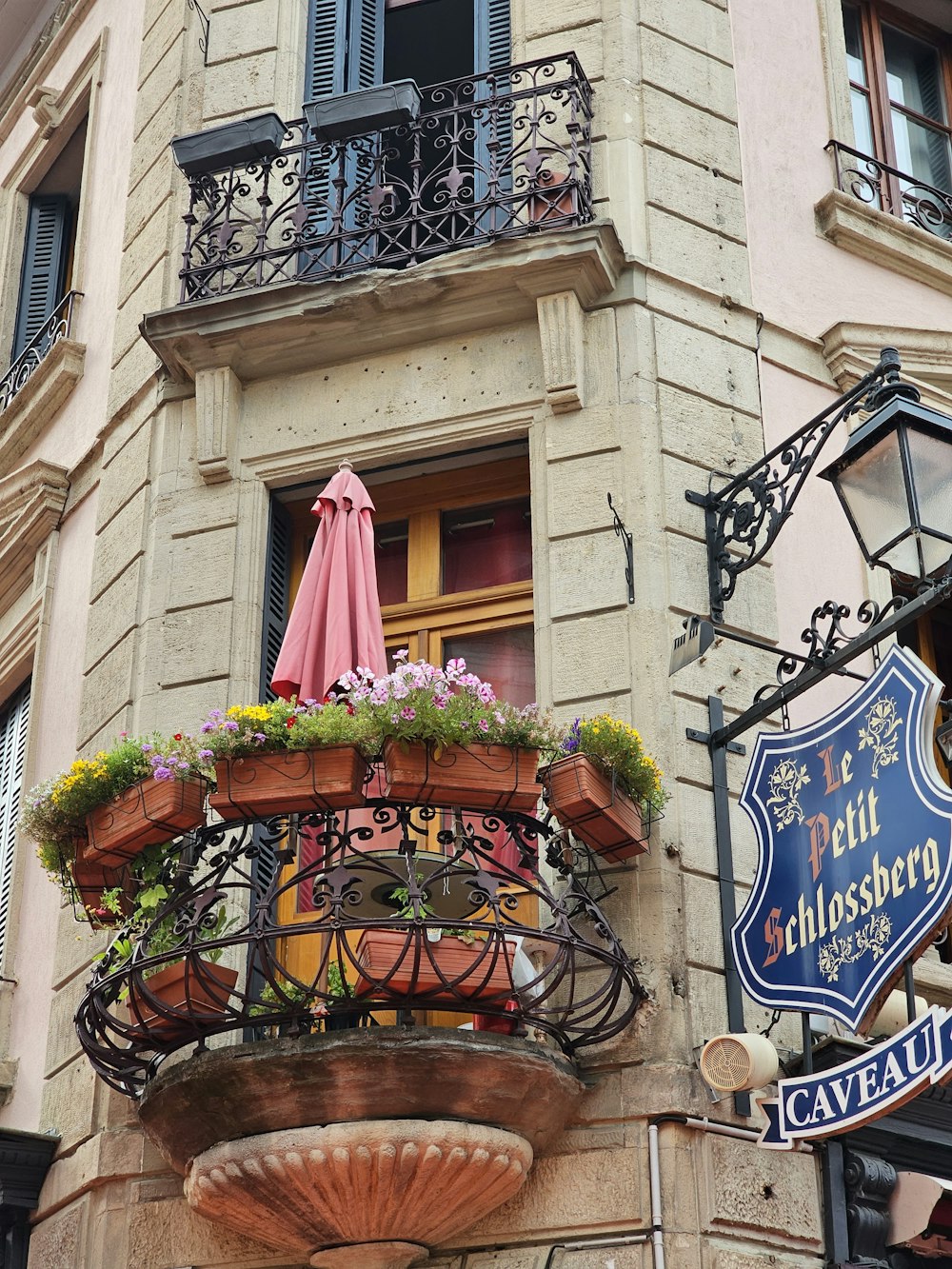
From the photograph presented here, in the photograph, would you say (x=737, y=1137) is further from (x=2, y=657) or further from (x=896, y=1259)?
(x=2, y=657)

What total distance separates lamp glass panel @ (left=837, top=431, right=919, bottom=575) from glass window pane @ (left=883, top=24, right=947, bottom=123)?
18.5 ft

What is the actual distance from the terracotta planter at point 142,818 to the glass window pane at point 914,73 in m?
7.34

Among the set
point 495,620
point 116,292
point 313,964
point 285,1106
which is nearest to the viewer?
point 285,1106

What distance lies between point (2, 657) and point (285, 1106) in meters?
5.01

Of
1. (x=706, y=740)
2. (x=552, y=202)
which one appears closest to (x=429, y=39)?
(x=552, y=202)

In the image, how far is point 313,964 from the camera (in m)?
9.33

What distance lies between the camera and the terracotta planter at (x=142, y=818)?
8406 mm

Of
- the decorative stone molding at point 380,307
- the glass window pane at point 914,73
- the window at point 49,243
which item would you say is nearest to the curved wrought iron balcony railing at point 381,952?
the decorative stone molding at point 380,307

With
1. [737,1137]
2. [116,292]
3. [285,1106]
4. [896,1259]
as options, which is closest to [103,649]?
[116,292]

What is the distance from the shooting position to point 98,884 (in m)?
8.81

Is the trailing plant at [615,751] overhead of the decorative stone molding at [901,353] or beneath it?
beneath

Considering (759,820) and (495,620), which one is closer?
(759,820)

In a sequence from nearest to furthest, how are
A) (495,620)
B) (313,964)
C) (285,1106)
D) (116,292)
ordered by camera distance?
(285,1106), (313,964), (495,620), (116,292)

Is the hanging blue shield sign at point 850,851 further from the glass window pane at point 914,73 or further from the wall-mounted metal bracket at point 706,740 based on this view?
the glass window pane at point 914,73
